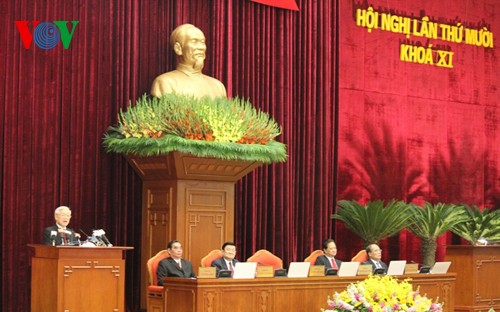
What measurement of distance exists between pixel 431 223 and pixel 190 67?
372 cm

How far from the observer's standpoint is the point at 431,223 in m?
12.5

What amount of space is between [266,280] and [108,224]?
7.60 ft

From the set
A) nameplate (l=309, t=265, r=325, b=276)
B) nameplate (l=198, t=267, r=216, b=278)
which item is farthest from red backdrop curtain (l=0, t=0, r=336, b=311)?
nameplate (l=198, t=267, r=216, b=278)

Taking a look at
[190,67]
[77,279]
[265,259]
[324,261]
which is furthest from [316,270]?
[190,67]

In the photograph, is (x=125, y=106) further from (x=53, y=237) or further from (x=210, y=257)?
(x=53, y=237)

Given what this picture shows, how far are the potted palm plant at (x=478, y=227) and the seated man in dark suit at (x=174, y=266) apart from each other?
4357 millimetres

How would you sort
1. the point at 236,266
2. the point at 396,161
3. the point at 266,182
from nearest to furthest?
the point at 236,266 < the point at 266,182 < the point at 396,161

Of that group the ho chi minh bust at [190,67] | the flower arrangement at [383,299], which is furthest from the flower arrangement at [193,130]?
the flower arrangement at [383,299]

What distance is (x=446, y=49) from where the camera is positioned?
14086 millimetres

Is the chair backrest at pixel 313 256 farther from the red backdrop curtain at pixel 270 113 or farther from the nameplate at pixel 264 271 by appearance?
the nameplate at pixel 264 271

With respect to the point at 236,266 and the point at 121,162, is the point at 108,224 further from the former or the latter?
the point at 236,266

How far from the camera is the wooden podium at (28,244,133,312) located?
8766 mm

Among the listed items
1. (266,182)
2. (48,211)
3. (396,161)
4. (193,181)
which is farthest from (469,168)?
(48,211)

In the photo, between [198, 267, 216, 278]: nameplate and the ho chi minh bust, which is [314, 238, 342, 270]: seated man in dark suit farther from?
[198, 267, 216, 278]: nameplate
